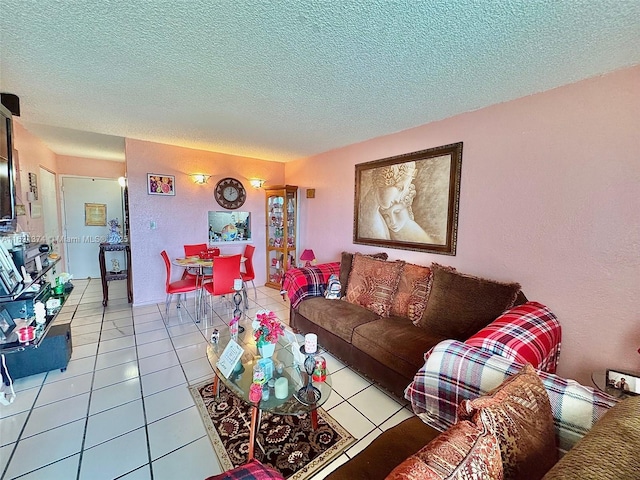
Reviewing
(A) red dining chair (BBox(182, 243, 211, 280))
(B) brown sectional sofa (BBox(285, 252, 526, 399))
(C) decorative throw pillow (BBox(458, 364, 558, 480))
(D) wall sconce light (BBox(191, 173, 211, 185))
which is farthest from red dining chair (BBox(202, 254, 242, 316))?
(C) decorative throw pillow (BBox(458, 364, 558, 480))

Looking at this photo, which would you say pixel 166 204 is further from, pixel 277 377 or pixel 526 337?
pixel 526 337

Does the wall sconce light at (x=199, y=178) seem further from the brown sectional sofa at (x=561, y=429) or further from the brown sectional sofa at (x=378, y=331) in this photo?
the brown sectional sofa at (x=561, y=429)

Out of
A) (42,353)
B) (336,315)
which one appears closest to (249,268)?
(336,315)

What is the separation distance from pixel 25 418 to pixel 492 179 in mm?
3710

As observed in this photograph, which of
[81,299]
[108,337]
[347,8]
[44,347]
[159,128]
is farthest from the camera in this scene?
[81,299]

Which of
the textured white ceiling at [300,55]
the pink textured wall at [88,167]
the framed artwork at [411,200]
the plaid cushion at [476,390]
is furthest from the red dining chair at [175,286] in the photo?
the pink textured wall at [88,167]

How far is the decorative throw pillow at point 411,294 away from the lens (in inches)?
92.2

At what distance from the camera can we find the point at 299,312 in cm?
290

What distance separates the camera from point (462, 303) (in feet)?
6.66

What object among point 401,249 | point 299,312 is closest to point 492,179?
point 401,249

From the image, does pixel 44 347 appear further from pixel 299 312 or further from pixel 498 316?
pixel 498 316

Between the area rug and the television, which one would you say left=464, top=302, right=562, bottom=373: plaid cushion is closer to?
the area rug

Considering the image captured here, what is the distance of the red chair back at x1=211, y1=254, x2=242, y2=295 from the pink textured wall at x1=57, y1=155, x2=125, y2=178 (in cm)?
390

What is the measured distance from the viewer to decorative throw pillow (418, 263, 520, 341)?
190 centimetres
